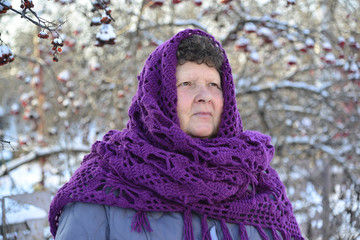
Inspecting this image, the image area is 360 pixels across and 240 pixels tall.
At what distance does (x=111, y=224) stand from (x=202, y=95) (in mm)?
709

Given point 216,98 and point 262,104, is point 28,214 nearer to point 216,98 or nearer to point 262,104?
point 216,98

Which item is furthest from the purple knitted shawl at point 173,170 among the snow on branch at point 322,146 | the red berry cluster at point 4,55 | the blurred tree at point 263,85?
the snow on branch at point 322,146

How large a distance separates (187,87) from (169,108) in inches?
5.9

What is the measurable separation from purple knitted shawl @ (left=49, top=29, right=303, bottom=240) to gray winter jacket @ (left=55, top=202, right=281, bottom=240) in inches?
1.2

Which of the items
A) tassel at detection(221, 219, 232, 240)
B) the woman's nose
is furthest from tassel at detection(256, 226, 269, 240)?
the woman's nose

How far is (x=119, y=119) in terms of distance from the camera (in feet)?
16.8

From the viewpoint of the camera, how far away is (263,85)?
553cm

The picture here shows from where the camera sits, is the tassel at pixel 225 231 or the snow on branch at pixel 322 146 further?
the snow on branch at pixel 322 146

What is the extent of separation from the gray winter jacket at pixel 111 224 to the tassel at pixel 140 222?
17mm

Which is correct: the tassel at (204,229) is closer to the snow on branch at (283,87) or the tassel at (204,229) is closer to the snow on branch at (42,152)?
the snow on branch at (42,152)

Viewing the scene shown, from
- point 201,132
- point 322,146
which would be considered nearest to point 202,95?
point 201,132

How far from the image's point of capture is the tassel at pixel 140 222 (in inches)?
59.4

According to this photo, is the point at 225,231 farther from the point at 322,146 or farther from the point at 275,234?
the point at 322,146

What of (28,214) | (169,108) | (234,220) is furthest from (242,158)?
(28,214)
